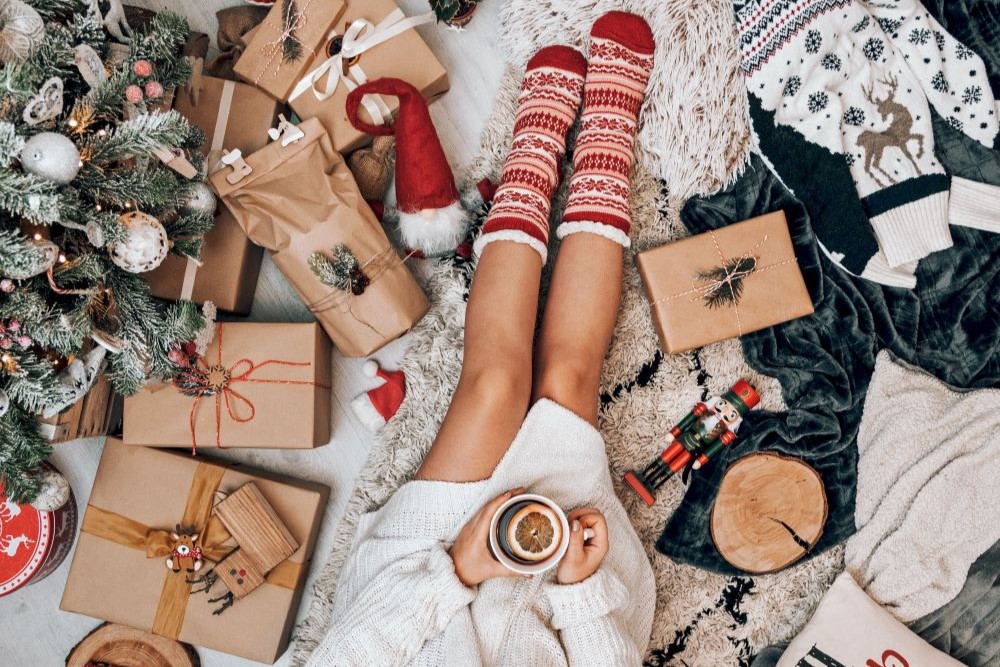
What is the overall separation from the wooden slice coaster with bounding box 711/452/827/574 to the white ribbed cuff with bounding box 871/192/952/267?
1.31 ft

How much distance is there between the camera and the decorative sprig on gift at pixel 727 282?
1178mm

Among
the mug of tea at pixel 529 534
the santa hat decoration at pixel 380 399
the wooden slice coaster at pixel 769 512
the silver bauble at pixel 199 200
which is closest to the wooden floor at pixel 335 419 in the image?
the santa hat decoration at pixel 380 399

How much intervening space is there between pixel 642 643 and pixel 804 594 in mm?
347

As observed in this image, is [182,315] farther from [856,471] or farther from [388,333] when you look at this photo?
[856,471]

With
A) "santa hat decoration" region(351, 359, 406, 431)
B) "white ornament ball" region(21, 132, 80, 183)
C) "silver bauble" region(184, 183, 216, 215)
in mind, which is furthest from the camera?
"santa hat decoration" region(351, 359, 406, 431)

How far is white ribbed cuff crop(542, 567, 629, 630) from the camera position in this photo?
962 mm

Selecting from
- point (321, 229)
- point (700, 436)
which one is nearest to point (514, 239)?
point (321, 229)

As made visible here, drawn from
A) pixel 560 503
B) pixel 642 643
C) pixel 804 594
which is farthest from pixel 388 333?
pixel 804 594

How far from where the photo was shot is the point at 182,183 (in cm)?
103

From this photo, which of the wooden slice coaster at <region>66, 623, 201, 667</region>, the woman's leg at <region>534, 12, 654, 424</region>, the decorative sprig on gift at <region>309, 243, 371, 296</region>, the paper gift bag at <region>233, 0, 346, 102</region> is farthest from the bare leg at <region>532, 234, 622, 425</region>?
the wooden slice coaster at <region>66, 623, 201, 667</region>

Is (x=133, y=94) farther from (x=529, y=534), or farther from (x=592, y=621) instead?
(x=592, y=621)

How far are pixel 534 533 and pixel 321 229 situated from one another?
60cm

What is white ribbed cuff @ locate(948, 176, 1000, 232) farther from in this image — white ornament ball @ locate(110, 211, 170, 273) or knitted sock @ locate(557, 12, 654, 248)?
white ornament ball @ locate(110, 211, 170, 273)

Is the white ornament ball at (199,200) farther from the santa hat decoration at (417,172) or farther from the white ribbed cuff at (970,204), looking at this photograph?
the white ribbed cuff at (970,204)
